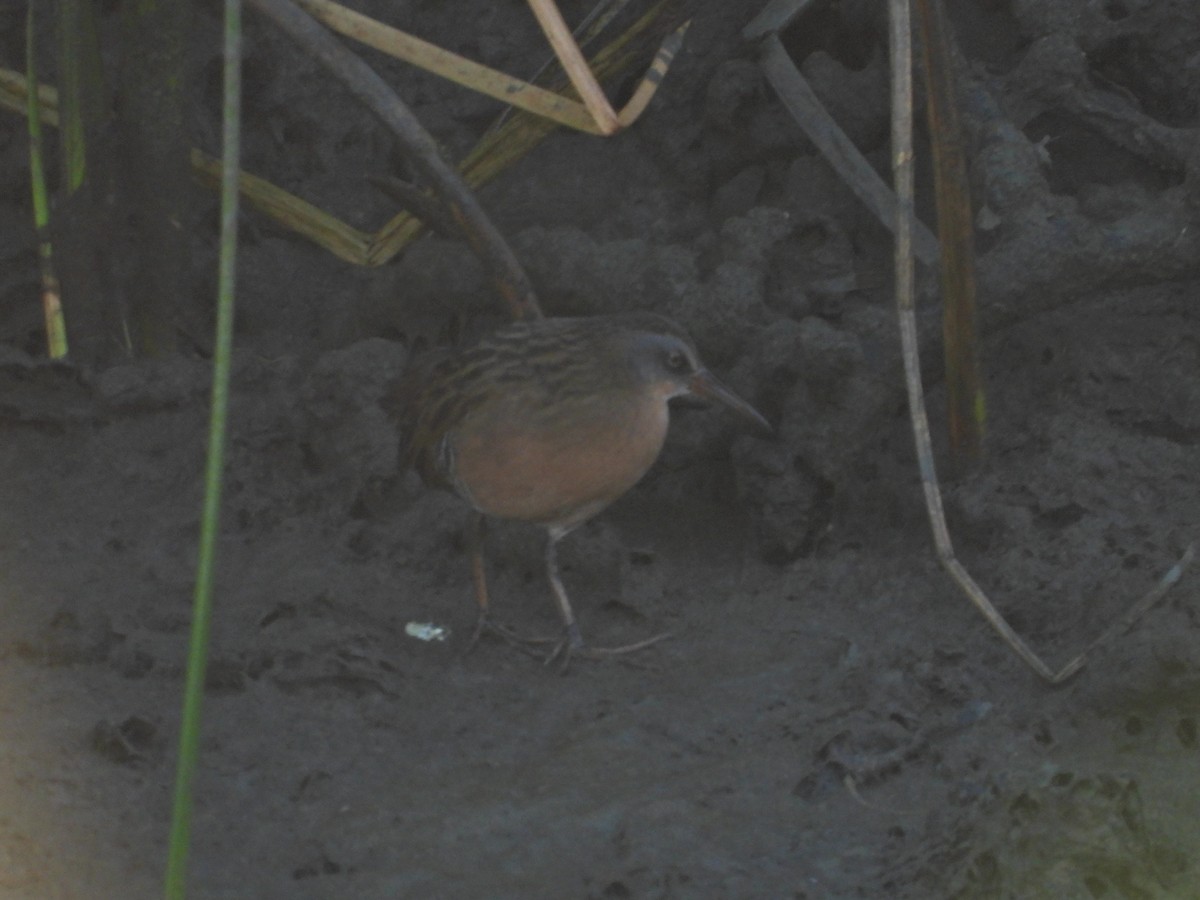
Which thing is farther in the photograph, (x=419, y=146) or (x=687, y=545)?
(x=687, y=545)

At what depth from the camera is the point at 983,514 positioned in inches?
151

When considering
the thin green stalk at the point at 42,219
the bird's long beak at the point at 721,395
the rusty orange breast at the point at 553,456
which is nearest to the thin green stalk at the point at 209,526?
the rusty orange breast at the point at 553,456

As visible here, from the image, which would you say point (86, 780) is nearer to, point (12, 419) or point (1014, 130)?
point (12, 419)

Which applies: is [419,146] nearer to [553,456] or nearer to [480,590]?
[553,456]

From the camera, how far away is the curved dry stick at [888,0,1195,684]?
10.7 feet

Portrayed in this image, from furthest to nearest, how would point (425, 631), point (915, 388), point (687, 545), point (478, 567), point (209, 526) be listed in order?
point (687, 545), point (478, 567), point (425, 631), point (915, 388), point (209, 526)

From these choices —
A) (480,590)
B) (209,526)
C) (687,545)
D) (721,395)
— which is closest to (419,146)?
(721,395)

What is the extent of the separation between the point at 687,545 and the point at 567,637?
427mm

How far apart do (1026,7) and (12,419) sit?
255cm

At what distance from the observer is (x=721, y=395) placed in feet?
13.4

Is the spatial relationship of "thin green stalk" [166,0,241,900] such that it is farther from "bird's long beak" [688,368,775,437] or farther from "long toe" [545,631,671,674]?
"bird's long beak" [688,368,775,437]

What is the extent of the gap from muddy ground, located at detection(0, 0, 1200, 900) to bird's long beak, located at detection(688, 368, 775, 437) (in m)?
0.09

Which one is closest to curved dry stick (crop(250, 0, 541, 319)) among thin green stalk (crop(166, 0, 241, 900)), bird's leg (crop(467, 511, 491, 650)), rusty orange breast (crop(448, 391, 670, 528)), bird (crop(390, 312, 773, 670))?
bird (crop(390, 312, 773, 670))

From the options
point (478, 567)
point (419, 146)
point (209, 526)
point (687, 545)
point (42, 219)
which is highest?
point (209, 526)
